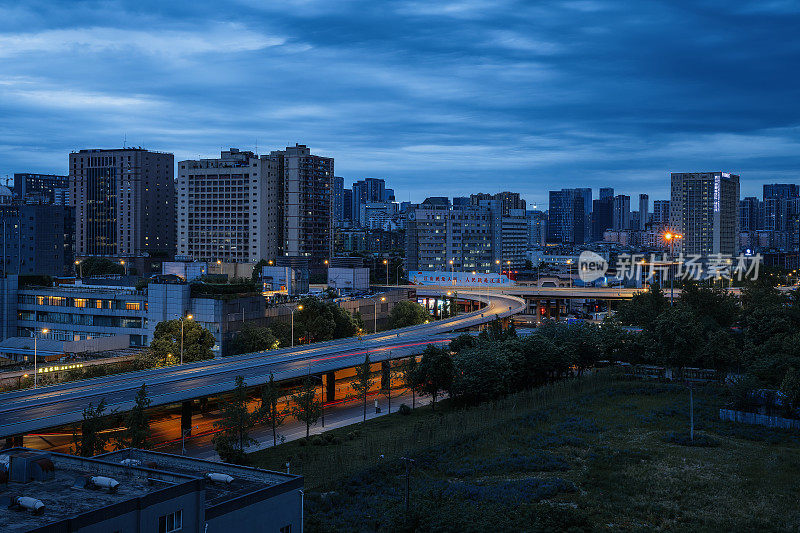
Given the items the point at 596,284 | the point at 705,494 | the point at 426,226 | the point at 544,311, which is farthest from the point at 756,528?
the point at 426,226

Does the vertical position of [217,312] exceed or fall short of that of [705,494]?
it exceeds it

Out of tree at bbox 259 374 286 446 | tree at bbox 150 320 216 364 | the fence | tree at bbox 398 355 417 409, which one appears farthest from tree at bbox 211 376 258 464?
the fence

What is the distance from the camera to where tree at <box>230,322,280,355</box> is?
57656mm

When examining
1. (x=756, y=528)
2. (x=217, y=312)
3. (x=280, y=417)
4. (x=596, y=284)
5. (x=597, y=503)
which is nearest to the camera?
(x=756, y=528)

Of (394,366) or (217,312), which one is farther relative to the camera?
(217,312)

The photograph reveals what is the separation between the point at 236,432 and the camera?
116 ft

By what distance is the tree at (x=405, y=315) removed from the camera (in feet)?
253

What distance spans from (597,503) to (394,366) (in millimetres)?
24325

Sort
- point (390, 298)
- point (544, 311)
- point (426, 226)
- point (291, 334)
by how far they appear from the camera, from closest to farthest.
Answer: point (291, 334) → point (390, 298) → point (544, 311) → point (426, 226)

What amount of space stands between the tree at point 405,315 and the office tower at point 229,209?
224 ft

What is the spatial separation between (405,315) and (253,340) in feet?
76.1

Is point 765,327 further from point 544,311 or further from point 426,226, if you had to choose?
point 426,226

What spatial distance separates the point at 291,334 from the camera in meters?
64.2

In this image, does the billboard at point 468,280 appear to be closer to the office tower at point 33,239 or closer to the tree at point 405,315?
the tree at point 405,315
